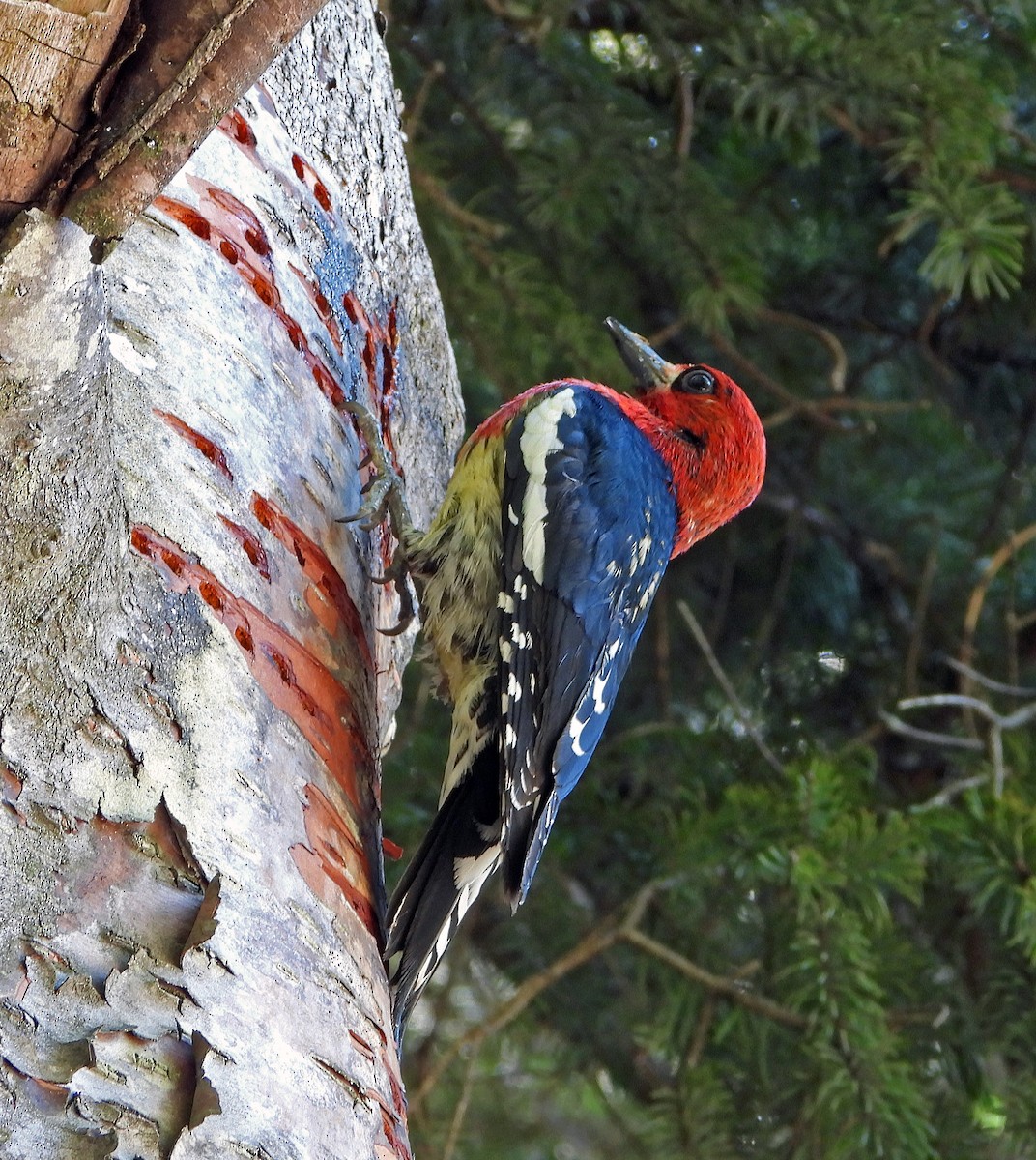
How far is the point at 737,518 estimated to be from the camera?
3.26 m

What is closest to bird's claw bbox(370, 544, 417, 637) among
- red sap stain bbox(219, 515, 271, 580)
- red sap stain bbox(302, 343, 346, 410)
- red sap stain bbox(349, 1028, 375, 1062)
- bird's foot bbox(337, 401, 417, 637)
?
bird's foot bbox(337, 401, 417, 637)

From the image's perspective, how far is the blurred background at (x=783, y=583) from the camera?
242 cm

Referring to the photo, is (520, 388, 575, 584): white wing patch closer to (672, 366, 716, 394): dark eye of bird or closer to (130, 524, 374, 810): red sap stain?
(672, 366, 716, 394): dark eye of bird

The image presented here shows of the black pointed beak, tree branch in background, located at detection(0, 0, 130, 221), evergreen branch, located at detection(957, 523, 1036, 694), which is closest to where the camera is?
tree branch in background, located at detection(0, 0, 130, 221)

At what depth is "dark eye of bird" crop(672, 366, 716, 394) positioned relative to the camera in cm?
253

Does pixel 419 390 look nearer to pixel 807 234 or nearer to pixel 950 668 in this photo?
pixel 807 234

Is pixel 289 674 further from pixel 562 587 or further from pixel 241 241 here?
pixel 562 587

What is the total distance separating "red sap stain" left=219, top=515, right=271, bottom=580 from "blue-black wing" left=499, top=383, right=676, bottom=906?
23.4 inches

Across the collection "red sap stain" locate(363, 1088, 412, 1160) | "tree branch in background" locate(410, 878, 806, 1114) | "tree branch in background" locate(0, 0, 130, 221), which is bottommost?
"tree branch in background" locate(410, 878, 806, 1114)

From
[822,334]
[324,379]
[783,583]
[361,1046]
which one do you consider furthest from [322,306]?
[783,583]

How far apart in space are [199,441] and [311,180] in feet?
1.80

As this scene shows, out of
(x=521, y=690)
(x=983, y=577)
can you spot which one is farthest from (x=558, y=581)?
(x=983, y=577)

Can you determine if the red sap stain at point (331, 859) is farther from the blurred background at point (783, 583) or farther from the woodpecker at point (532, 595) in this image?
the blurred background at point (783, 583)

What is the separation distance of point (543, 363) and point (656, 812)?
0.89 metres
